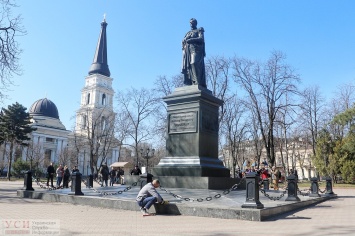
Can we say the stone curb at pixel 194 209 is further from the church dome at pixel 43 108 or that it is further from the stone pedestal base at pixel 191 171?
the church dome at pixel 43 108

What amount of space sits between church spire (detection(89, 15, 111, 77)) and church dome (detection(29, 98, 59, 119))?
63.1 ft

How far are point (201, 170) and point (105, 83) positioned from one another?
92.9 meters

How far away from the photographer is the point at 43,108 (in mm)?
85625

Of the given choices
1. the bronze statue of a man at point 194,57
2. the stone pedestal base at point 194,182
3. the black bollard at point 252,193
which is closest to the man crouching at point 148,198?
the black bollard at point 252,193

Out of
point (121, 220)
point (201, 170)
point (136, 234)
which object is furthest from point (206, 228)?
point (201, 170)

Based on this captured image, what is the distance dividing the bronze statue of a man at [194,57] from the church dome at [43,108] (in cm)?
7794

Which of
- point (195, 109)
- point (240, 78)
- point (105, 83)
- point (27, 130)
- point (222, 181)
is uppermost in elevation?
point (105, 83)

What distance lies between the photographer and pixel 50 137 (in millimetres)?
84875

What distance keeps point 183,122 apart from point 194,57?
3.22 meters

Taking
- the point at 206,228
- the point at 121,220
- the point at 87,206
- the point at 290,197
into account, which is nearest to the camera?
the point at 206,228

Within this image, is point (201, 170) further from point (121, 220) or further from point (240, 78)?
point (240, 78)

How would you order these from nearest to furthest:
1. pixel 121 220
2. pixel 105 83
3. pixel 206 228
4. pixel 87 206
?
pixel 206 228 < pixel 121 220 < pixel 87 206 < pixel 105 83

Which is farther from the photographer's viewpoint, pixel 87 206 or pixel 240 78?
pixel 240 78

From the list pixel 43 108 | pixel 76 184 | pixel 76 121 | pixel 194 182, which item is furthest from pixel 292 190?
pixel 43 108
